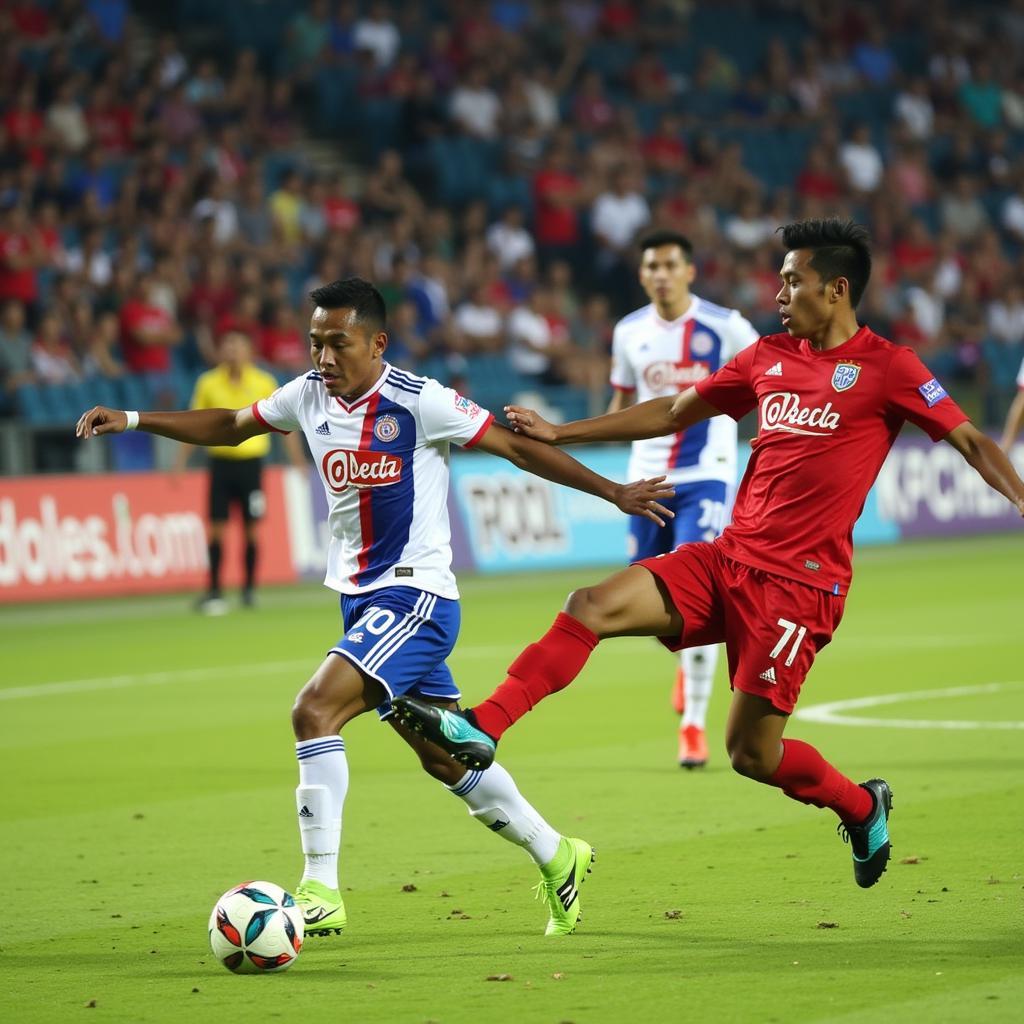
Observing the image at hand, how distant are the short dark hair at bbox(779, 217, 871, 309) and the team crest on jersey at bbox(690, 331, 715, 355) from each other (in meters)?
4.07

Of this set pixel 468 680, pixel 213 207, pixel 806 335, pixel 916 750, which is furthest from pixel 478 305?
pixel 806 335

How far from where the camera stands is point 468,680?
1370cm

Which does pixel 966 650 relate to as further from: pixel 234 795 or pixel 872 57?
pixel 872 57

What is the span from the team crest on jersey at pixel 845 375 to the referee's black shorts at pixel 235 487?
12.7 m

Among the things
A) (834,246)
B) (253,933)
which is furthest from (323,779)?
(834,246)

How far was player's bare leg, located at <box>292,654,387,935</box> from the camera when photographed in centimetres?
647

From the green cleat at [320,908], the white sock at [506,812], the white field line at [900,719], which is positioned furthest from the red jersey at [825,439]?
the white field line at [900,719]

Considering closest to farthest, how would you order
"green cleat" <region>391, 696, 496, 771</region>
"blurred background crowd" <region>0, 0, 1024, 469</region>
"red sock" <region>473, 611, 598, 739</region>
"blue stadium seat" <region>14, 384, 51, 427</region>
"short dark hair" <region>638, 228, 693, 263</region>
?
1. "green cleat" <region>391, 696, 496, 771</region>
2. "red sock" <region>473, 611, 598, 739</region>
3. "short dark hair" <region>638, 228, 693, 263</region>
4. "blue stadium seat" <region>14, 384, 51, 427</region>
5. "blurred background crowd" <region>0, 0, 1024, 469</region>

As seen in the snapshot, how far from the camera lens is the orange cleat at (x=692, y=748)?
10266 mm

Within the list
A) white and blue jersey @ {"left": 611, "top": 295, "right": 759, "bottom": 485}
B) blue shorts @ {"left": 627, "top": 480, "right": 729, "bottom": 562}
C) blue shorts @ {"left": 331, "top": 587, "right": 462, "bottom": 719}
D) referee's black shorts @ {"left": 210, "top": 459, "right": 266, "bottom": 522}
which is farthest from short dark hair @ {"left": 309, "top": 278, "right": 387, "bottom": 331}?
referee's black shorts @ {"left": 210, "top": 459, "right": 266, "bottom": 522}

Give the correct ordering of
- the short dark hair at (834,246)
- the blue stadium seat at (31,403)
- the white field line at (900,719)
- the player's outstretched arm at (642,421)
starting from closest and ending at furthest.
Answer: the short dark hair at (834,246) → the player's outstretched arm at (642,421) → the white field line at (900,719) → the blue stadium seat at (31,403)

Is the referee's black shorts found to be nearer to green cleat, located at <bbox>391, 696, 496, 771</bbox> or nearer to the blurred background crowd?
the blurred background crowd

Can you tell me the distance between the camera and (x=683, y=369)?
1102 cm

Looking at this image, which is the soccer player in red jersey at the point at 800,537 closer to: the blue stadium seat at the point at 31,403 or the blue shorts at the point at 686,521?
the blue shorts at the point at 686,521
